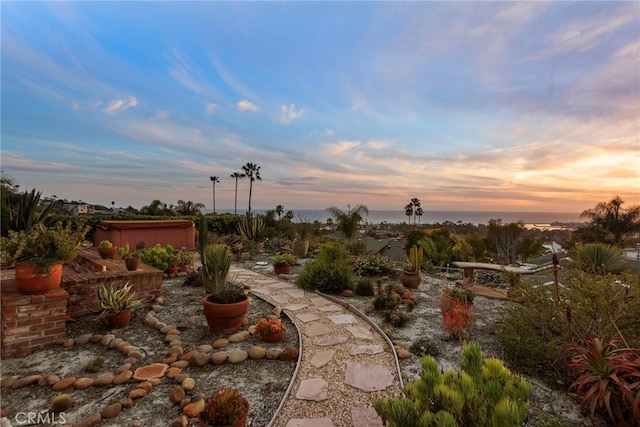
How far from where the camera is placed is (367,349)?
10.7ft

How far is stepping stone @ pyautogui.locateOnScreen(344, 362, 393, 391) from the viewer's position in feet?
8.48

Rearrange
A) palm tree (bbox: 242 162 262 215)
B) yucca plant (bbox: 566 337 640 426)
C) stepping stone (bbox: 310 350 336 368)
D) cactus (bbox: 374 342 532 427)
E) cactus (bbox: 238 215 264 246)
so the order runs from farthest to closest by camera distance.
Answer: palm tree (bbox: 242 162 262 215), cactus (bbox: 238 215 264 246), stepping stone (bbox: 310 350 336 368), yucca plant (bbox: 566 337 640 426), cactus (bbox: 374 342 532 427)

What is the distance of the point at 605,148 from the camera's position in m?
7.12

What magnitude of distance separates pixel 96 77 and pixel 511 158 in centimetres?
1176

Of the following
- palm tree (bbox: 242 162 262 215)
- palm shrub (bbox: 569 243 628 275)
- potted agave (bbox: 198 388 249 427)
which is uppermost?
palm tree (bbox: 242 162 262 215)

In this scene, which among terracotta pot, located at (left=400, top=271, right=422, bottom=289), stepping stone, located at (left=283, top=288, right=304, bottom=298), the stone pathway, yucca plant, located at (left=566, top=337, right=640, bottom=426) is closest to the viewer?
yucca plant, located at (left=566, top=337, right=640, bottom=426)

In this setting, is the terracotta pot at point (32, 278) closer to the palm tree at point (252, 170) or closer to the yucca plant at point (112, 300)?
the yucca plant at point (112, 300)

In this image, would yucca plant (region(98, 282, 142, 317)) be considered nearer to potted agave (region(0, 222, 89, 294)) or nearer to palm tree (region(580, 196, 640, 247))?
potted agave (region(0, 222, 89, 294))

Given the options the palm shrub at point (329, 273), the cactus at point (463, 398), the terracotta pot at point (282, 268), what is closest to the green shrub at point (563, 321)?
the cactus at point (463, 398)

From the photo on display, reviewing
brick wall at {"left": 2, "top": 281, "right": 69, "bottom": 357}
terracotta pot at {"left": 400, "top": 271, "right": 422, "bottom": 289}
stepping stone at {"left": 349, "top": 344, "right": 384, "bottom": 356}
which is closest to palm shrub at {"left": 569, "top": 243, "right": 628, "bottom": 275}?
terracotta pot at {"left": 400, "top": 271, "right": 422, "bottom": 289}

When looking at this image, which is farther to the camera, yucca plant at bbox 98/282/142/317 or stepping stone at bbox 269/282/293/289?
stepping stone at bbox 269/282/293/289

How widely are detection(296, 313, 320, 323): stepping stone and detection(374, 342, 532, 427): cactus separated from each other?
2548mm

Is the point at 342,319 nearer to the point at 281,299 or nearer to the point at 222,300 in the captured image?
the point at 281,299

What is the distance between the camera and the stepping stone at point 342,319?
4086 mm
